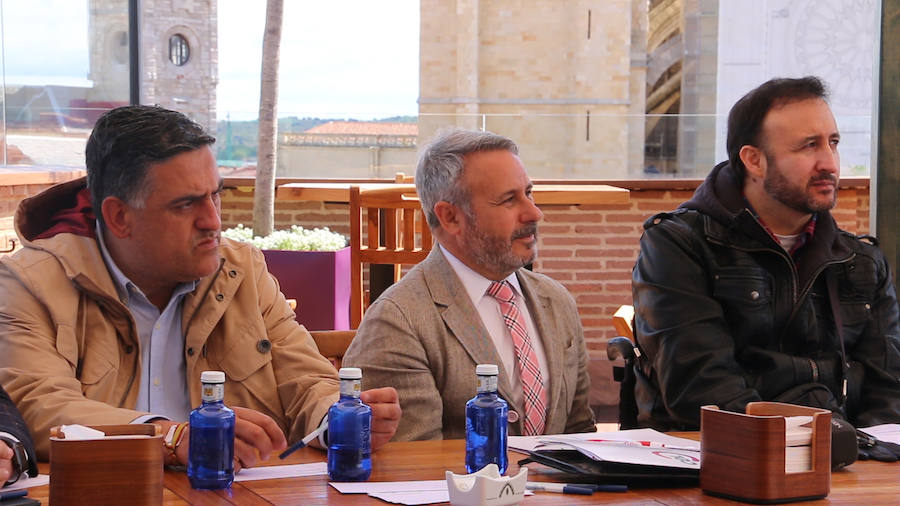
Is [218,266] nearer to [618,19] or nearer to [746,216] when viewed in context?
[746,216]

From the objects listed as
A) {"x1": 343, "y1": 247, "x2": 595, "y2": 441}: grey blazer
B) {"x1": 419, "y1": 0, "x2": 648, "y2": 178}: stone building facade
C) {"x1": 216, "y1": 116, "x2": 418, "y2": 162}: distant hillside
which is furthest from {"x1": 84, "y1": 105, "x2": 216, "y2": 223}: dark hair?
{"x1": 419, "y1": 0, "x2": 648, "y2": 178}: stone building facade

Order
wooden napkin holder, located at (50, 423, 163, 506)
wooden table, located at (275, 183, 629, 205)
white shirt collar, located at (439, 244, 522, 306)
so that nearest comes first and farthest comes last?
wooden napkin holder, located at (50, 423, 163, 506)
white shirt collar, located at (439, 244, 522, 306)
wooden table, located at (275, 183, 629, 205)

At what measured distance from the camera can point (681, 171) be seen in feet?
29.8

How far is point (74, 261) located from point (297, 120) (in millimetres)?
7772

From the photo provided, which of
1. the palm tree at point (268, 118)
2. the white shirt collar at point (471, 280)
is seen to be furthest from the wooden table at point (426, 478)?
the palm tree at point (268, 118)

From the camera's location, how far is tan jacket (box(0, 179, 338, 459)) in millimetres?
2080

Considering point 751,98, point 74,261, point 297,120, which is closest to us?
point 74,261

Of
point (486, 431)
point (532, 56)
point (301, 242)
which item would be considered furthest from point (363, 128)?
point (532, 56)

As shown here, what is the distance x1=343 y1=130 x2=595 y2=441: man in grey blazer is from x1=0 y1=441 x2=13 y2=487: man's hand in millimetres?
785

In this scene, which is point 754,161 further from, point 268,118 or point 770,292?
point 268,118

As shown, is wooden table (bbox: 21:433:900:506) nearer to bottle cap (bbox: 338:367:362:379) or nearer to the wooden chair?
bottle cap (bbox: 338:367:362:379)

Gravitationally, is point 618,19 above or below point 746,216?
above

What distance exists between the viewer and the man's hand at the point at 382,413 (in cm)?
192

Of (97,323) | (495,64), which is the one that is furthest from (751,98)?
(495,64)
